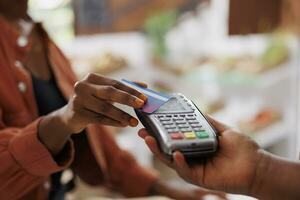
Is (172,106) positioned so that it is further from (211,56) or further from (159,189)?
(211,56)

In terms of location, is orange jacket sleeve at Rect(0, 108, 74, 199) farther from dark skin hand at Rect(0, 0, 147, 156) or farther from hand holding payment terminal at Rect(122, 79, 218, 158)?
hand holding payment terminal at Rect(122, 79, 218, 158)

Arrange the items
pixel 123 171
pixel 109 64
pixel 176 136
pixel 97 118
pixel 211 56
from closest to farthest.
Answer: pixel 176 136 → pixel 97 118 → pixel 123 171 → pixel 109 64 → pixel 211 56

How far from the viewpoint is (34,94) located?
3.59ft

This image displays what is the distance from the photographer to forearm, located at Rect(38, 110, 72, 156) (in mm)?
853

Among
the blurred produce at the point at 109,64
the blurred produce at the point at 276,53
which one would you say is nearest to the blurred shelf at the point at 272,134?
the blurred produce at the point at 276,53

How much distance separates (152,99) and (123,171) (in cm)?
53

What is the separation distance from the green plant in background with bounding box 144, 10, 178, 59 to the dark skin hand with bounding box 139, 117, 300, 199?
2.02 metres

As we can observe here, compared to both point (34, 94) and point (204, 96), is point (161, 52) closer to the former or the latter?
point (204, 96)

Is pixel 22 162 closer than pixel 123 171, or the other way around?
pixel 22 162

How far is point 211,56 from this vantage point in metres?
2.98

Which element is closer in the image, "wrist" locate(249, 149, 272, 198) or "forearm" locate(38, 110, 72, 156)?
"wrist" locate(249, 149, 272, 198)

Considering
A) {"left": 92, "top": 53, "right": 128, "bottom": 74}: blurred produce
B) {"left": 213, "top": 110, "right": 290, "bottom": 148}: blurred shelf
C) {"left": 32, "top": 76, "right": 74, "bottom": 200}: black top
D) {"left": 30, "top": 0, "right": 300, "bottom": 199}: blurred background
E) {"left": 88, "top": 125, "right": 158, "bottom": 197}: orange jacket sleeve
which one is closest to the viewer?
{"left": 32, "top": 76, "right": 74, "bottom": 200}: black top

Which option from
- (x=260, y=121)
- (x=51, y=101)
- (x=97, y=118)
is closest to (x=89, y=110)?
(x=97, y=118)

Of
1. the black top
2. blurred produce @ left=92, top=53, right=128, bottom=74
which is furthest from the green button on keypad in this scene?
blurred produce @ left=92, top=53, right=128, bottom=74
